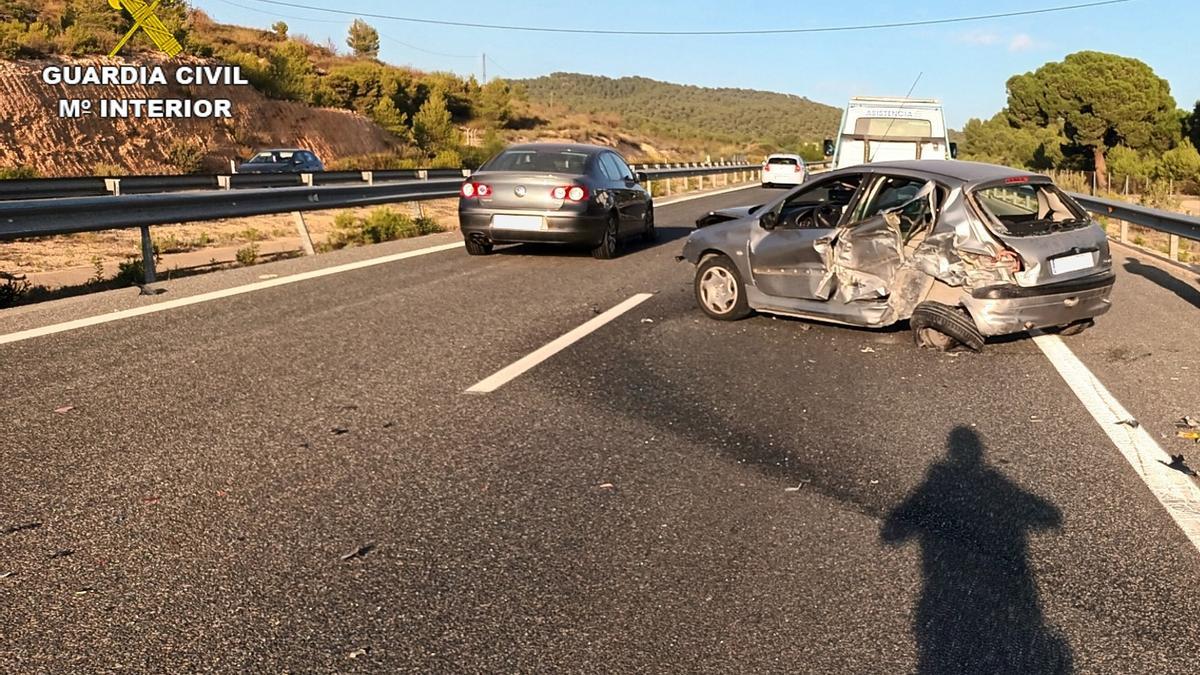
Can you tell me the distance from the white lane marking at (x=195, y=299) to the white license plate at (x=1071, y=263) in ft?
22.8

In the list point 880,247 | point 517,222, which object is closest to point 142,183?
point 517,222

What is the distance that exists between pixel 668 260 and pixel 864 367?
6.16m

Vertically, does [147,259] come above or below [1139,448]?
above

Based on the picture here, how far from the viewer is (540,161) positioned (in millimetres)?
12453

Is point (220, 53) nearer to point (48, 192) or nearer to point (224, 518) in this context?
point (48, 192)

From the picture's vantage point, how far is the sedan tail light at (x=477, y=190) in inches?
470

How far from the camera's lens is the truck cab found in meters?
17.4

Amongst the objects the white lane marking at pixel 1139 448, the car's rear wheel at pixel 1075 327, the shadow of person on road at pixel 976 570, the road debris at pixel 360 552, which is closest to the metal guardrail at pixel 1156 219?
the car's rear wheel at pixel 1075 327

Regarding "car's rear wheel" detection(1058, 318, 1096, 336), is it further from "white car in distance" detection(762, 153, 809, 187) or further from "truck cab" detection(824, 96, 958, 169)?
"white car in distance" detection(762, 153, 809, 187)

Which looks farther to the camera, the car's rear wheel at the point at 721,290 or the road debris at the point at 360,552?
the car's rear wheel at the point at 721,290

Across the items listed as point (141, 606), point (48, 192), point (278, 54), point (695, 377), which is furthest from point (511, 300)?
point (278, 54)

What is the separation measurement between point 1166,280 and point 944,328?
20.6 feet

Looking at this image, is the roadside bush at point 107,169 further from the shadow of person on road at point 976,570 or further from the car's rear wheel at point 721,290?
the shadow of person on road at point 976,570

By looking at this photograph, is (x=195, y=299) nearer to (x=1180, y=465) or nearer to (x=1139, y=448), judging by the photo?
(x=1139, y=448)
